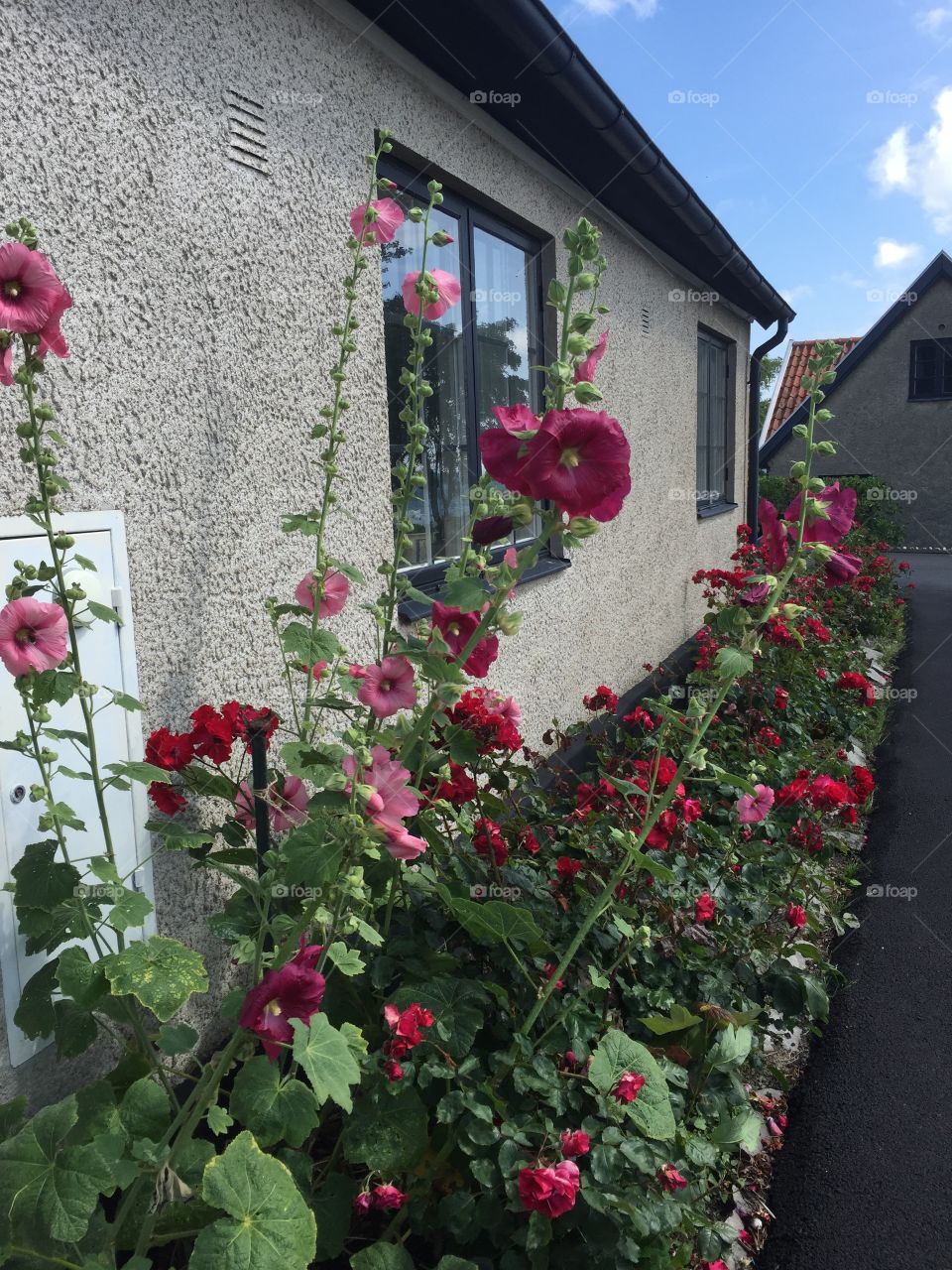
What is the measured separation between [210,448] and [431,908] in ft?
3.85

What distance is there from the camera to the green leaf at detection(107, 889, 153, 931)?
1303 mm

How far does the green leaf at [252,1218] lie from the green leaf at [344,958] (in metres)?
0.29

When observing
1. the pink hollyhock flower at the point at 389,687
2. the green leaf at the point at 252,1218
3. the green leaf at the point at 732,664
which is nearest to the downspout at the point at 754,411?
the green leaf at the point at 732,664

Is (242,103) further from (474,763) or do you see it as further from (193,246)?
(474,763)

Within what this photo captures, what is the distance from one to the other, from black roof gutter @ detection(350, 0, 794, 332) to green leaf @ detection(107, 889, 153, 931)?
2.53 metres

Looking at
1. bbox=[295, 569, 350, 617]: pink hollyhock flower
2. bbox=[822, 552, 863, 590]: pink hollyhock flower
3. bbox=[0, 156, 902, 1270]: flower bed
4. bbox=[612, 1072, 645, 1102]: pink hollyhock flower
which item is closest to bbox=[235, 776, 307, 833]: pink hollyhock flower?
bbox=[0, 156, 902, 1270]: flower bed

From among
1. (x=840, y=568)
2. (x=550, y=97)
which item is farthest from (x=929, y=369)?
(x=840, y=568)

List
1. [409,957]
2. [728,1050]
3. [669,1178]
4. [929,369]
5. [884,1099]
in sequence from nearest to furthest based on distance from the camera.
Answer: [669,1178]
[409,957]
[728,1050]
[884,1099]
[929,369]

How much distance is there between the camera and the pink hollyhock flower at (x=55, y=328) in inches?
48.8

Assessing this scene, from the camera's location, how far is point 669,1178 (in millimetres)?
1604

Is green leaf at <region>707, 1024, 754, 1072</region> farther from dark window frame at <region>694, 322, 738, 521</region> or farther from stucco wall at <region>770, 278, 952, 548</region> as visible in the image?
stucco wall at <region>770, 278, 952, 548</region>

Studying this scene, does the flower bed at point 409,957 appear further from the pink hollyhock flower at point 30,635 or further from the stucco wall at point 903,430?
the stucco wall at point 903,430

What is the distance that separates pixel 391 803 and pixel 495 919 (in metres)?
0.45

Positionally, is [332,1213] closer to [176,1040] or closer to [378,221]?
[176,1040]
